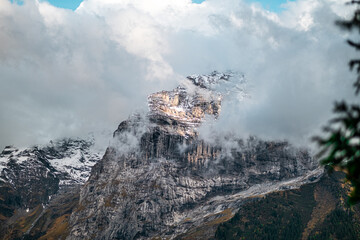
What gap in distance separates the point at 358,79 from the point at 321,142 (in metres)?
3.53

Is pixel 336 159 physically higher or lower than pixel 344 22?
lower

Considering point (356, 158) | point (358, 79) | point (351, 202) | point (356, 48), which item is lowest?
point (351, 202)

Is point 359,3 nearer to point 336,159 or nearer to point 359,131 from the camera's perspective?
point 359,131

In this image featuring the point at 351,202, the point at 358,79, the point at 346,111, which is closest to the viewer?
the point at 346,111

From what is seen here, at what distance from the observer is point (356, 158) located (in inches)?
844

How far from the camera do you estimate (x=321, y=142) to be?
21938 millimetres

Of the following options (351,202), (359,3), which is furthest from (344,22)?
(351,202)

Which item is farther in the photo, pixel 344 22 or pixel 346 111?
pixel 344 22

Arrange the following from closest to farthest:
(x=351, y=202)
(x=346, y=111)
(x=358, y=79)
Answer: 1. (x=346, y=111)
2. (x=358, y=79)
3. (x=351, y=202)

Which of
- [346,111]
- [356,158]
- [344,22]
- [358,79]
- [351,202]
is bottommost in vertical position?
[351,202]

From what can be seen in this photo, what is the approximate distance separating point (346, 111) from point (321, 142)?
7.31 ft

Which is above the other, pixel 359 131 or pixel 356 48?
pixel 356 48

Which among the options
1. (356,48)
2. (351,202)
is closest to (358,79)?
(356,48)

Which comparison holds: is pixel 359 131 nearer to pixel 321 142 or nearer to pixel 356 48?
pixel 321 142
